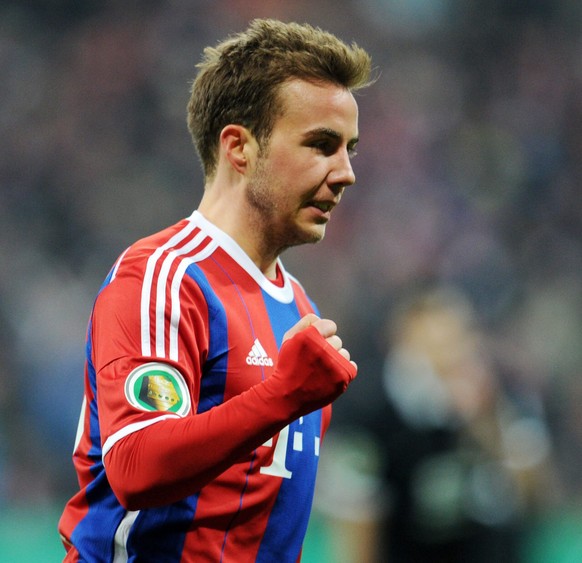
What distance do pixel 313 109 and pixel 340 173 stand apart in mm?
170

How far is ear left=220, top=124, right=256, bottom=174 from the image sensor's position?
8.02 feet

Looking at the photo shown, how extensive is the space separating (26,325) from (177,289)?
5.34 meters

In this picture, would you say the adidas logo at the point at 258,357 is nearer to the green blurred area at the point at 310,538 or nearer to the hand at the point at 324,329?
the hand at the point at 324,329

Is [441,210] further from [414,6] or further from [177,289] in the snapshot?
[177,289]

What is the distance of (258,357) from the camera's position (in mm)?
2250

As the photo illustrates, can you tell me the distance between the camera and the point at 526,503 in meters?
4.12

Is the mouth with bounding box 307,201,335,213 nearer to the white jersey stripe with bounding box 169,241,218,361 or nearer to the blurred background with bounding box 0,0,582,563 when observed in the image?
the white jersey stripe with bounding box 169,241,218,361

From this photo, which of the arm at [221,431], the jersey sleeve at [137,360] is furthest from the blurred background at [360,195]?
the arm at [221,431]

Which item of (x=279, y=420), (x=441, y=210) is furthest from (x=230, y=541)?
(x=441, y=210)

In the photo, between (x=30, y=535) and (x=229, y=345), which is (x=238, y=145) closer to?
(x=229, y=345)

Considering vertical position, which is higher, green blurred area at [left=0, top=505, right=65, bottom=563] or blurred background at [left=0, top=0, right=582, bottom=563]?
blurred background at [left=0, top=0, right=582, bottom=563]

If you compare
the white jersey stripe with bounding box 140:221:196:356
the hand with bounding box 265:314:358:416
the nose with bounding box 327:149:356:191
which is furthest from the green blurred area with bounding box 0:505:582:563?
the hand with bounding box 265:314:358:416

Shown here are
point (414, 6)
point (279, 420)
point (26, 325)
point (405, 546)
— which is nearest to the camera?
point (279, 420)

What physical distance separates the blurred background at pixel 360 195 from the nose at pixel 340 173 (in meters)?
2.46
